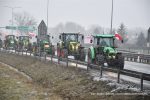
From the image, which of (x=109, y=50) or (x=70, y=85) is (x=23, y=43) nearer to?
(x=109, y=50)

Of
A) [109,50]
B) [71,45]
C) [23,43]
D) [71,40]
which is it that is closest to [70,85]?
[109,50]

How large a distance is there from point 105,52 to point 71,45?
7.01m

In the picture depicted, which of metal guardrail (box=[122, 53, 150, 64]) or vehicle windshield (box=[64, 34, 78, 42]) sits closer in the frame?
vehicle windshield (box=[64, 34, 78, 42])

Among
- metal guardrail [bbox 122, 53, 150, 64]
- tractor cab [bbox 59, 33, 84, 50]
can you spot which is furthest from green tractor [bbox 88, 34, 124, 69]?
metal guardrail [bbox 122, 53, 150, 64]

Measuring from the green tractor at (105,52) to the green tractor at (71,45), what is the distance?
495 centimetres

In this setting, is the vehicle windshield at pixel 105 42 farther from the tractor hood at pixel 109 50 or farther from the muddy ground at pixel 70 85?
the muddy ground at pixel 70 85

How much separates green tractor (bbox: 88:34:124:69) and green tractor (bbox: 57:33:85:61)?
495 centimetres

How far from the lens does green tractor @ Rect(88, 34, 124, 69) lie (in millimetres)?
19578

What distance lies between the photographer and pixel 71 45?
26.6 metres

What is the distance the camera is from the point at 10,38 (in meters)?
46.6

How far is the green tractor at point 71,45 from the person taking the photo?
26234 millimetres

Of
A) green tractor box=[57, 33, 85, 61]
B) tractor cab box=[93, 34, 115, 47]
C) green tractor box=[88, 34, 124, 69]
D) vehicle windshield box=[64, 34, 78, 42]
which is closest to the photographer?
green tractor box=[88, 34, 124, 69]

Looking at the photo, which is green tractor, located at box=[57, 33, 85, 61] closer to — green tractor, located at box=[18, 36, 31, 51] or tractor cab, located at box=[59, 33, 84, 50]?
tractor cab, located at box=[59, 33, 84, 50]

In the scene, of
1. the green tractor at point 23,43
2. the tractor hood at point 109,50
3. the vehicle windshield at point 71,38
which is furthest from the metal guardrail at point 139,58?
the green tractor at point 23,43
